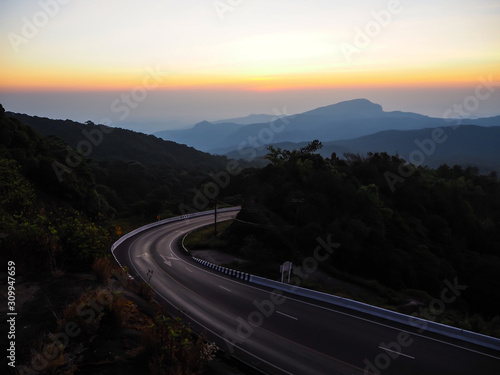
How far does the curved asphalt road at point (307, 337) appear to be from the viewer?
13.0 meters

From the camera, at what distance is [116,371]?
712 centimetres

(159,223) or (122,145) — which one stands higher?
(122,145)

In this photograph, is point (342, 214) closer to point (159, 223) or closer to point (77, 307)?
point (159, 223)

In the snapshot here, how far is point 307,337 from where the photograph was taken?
15.3 metres

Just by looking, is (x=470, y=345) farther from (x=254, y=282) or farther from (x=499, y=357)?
(x=254, y=282)

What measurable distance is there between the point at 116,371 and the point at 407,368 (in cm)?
1090

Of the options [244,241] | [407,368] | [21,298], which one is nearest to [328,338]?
[407,368]

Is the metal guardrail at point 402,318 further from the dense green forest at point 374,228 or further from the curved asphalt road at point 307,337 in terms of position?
the dense green forest at point 374,228

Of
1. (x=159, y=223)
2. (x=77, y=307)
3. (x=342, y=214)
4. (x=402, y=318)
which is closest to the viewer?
(x=77, y=307)

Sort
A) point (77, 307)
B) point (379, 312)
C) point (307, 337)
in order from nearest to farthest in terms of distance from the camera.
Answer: point (77, 307)
point (307, 337)
point (379, 312)

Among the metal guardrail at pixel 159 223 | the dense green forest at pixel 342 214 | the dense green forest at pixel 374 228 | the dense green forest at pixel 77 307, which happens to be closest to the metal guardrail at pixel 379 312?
the dense green forest at pixel 342 214

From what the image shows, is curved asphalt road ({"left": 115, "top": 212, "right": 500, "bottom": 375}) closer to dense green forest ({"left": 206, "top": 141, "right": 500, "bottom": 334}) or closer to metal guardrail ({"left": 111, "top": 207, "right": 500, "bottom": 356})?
metal guardrail ({"left": 111, "top": 207, "right": 500, "bottom": 356})

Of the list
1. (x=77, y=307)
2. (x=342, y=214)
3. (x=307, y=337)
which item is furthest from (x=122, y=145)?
(x=77, y=307)

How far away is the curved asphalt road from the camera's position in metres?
13.0
